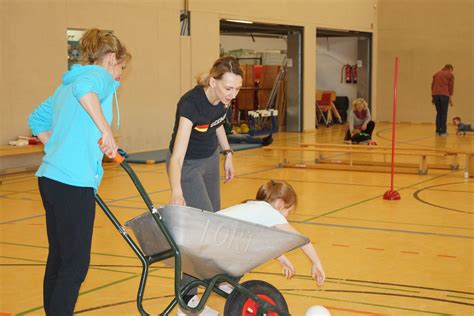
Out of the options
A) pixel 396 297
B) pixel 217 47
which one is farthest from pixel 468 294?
pixel 217 47

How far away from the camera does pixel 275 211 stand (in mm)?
3605

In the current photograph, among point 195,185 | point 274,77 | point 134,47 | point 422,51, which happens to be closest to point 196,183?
point 195,185

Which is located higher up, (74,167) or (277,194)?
(74,167)

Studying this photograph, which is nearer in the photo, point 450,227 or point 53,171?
point 53,171

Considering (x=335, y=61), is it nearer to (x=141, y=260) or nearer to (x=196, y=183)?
(x=196, y=183)

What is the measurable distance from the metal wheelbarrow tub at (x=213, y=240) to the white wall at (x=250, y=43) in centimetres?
1910

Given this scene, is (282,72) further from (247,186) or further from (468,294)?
(468,294)

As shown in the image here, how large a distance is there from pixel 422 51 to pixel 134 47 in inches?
423

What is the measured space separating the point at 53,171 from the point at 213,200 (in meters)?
1.28

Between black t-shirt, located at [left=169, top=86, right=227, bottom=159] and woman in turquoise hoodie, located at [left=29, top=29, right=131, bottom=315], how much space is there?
0.65 m

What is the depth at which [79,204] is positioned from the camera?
3.26m

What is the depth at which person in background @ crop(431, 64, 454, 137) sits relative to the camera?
56.6 ft

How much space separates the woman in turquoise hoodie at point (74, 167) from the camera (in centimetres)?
324

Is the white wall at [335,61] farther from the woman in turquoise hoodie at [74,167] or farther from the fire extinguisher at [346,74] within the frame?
the woman in turquoise hoodie at [74,167]
